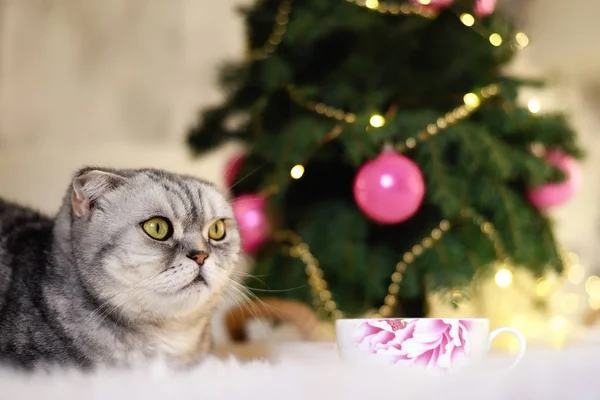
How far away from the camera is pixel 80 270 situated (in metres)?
0.71

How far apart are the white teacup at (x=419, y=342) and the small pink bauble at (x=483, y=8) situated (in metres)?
0.82

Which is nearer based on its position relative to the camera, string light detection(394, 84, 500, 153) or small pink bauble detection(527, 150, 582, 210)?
string light detection(394, 84, 500, 153)

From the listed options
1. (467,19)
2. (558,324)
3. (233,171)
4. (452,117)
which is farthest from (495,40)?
(558,324)

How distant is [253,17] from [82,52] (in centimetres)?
56

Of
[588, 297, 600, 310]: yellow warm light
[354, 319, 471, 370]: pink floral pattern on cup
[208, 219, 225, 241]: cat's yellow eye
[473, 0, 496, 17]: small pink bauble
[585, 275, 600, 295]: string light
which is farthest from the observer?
[585, 275, 600, 295]: string light

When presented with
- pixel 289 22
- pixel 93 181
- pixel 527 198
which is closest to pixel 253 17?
pixel 289 22

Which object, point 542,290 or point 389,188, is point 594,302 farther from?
point 389,188

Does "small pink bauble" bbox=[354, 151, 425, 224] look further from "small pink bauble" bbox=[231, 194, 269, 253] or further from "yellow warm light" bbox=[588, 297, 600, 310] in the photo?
"yellow warm light" bbox=[588, 297, 600, 310]

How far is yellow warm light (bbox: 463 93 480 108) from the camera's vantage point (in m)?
1.24

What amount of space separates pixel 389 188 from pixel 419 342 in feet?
1.57

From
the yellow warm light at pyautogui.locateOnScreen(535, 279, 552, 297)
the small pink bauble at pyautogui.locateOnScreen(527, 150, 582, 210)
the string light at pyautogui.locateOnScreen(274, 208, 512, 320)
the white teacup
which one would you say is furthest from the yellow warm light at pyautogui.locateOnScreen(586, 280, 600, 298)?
the white teacup

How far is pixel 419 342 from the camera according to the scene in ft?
2.13

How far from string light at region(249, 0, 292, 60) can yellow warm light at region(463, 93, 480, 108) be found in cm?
37

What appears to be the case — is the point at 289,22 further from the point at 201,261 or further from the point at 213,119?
the point at 201,261
